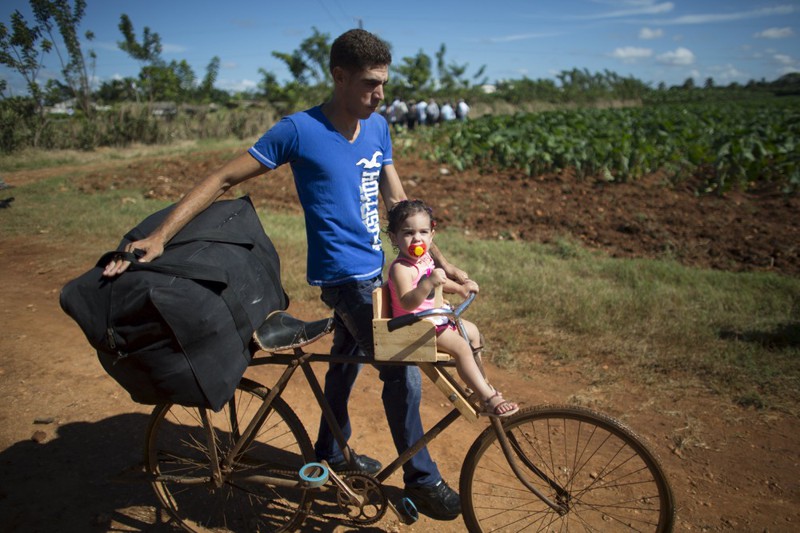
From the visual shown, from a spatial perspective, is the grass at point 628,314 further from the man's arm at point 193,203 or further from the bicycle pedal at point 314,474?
the man's arm at point 193,203

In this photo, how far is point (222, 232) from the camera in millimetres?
2432

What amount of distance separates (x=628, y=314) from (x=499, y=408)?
133 inches

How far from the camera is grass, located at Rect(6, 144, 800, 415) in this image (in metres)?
4.22

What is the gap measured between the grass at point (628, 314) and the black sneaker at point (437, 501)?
185 cm

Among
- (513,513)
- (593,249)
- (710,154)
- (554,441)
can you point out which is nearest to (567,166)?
(710,154)

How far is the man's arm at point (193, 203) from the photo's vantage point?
2209mm

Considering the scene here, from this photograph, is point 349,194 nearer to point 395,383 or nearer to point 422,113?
point 395,383

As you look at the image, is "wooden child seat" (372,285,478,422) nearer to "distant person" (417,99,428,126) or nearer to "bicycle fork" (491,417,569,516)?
"bicycle fork" (491,417,569,516)

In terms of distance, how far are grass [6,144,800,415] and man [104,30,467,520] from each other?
6.40 ft

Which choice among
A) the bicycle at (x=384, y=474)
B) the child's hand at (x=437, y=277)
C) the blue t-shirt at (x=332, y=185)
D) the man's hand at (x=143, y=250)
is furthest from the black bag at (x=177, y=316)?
the child's hand at (x=437, y=277)

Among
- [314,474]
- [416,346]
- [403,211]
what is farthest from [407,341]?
[314,474]

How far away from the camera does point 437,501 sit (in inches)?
107

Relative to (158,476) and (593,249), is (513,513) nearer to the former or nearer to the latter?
(158,476)

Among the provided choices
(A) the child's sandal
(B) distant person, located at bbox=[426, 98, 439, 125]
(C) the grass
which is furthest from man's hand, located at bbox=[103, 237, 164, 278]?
(B) distant person, located at bbox=[426, 98, 439, 125]
